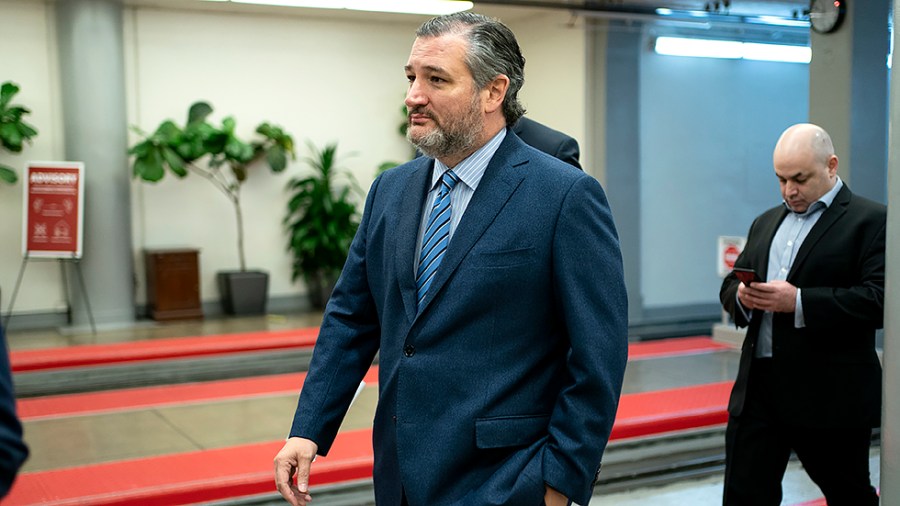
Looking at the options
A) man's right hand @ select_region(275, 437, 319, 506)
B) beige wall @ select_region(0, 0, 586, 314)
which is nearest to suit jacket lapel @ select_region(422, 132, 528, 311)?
man's right hand @ select_region(275, 437, 319, 506)

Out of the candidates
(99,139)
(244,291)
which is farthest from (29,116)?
(244,291)

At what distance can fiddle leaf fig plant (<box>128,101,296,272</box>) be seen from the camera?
909 cm

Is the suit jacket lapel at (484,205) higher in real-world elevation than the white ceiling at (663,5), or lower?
lower

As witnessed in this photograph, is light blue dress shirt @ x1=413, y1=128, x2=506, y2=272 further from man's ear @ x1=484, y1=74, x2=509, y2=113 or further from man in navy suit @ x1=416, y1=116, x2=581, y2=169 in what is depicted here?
man in navy suit @ x1=416, y1=116, x2=581, y2=169

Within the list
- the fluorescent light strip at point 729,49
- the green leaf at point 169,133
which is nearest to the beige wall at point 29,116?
the green leaf at point 169,133

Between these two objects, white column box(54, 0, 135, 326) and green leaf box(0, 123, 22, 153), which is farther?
white column box(54, 0, 135, 326)

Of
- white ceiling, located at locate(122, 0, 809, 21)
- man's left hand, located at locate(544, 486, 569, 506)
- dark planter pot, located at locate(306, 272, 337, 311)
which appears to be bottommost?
dark planter pot, located at locate(306, 272, 337, 311)

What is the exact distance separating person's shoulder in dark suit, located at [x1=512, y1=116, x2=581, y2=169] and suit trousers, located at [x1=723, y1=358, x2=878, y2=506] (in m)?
1.01

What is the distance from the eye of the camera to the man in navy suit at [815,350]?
286cm

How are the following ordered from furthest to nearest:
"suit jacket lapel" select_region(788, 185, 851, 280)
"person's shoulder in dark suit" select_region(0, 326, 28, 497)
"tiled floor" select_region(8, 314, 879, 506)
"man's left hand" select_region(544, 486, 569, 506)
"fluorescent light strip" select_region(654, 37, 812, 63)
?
1. "fluorescent light strip" select_region(654, 37, 812, 63)
2. "tiled floor" select_region(8, 314, 879, 506)
3. "suit jacket lapel" select_region(788, 185, 851, 280)
4. "man's left hand" select_region(544, 486, 569, 506)
5. "person's shoulder in dark suit" select_region(0, 326, 28, 497)

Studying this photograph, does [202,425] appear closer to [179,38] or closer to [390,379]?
[390,379]

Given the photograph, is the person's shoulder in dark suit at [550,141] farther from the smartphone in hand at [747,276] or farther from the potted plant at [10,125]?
the potted plant at [10,125]

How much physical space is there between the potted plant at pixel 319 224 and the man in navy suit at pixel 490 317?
801cm

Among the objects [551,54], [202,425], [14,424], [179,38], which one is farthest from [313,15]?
[14,424]
